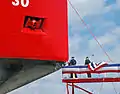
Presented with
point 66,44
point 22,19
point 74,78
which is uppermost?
point 22,19

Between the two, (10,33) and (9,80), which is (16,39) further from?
(9,80)

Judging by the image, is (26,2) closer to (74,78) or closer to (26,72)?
(26,72)

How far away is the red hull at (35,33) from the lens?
7.02m

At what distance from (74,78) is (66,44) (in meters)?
12.0

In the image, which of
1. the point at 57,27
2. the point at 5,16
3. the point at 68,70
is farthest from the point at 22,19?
the point at 68,70

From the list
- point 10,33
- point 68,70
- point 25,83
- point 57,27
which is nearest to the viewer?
point 10,33

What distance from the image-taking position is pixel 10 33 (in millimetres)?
7043

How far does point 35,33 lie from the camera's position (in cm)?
734

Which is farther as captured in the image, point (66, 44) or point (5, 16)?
point (66, 44)

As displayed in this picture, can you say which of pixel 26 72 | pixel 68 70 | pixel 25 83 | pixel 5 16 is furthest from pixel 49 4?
pixel 68 70

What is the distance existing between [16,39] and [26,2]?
87cm

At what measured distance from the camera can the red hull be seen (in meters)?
7.02

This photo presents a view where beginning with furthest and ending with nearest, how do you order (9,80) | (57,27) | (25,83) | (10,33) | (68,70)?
1. (68,70)
2. (25,83)
3. (9,80)
4. (57,27)
5. (10,33)

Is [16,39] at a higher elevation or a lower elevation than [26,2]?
lower
